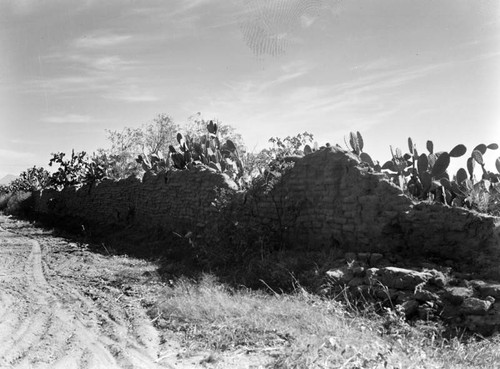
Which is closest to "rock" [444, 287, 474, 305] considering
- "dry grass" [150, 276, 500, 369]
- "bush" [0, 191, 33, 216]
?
"dry grass" [150, 276, 500, 369]

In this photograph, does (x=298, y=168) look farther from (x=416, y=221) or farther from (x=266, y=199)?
(x=416, y=221)

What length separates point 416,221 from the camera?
7121 mm

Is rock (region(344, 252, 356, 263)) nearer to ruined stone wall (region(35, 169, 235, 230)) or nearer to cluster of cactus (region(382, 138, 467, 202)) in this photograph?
cluster of cactus (region(382, 138, 467, 202))

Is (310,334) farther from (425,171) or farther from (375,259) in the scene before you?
(425,171)

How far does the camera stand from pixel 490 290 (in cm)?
550

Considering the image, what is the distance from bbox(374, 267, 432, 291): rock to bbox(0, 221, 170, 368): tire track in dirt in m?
3.01

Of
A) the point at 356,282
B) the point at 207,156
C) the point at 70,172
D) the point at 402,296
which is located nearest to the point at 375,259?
the point at 356,282

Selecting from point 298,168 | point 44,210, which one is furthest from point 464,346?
point 44,210

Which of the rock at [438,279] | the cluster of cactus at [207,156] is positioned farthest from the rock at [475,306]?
the cluster of cactus at [207,156]

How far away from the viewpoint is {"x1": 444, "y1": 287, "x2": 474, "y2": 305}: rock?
18.1 feet

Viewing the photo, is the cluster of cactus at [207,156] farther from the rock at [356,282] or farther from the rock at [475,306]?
the rock at [475,306]

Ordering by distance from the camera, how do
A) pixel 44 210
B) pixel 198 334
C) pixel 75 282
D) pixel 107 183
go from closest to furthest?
pixel 198 334, pixel 75 282, pixel 107 183, pixel 44 210

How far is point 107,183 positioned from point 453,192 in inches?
501

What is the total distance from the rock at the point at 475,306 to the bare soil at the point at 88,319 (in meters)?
2.48
